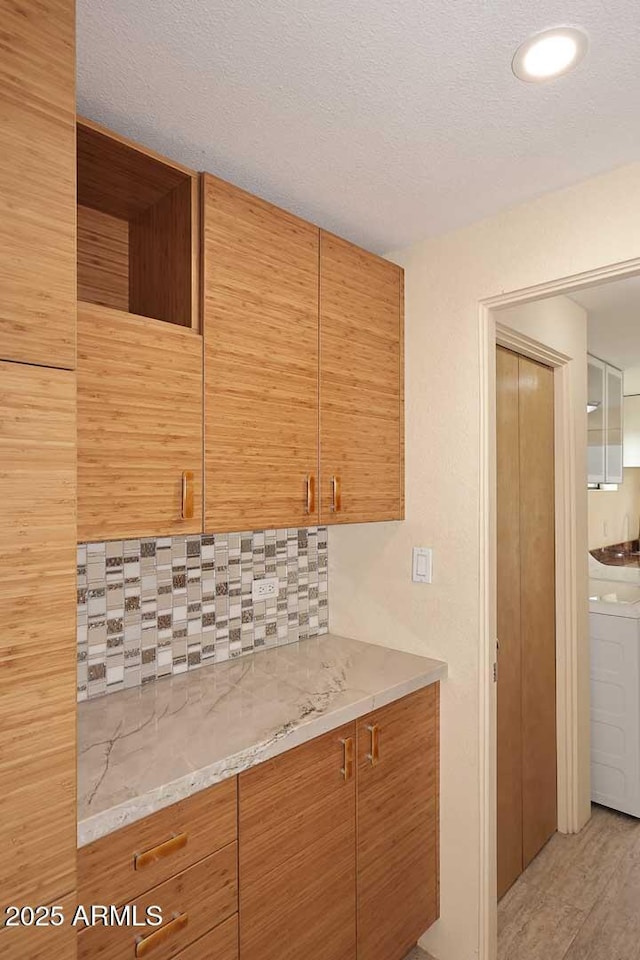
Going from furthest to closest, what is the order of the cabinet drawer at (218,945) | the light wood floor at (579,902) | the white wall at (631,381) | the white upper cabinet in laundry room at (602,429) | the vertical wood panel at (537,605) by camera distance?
the white wall at (631,381) → the white upper cabinet in laundry room at (602,429) → the vertical wood panel at (537,605) → the light wood floor at (579,902) → the cabinet drawer at (218,945)

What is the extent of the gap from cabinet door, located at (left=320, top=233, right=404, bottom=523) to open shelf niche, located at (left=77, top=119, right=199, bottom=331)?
1.62 ft

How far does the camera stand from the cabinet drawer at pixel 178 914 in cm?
114

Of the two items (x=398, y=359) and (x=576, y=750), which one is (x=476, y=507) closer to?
(x=398, y=359)

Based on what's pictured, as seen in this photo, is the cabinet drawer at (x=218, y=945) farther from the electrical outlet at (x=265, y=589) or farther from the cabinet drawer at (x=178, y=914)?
the electrical outlet at (x=265, y=589)

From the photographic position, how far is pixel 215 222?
5.12 ft

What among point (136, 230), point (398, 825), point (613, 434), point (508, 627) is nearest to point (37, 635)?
point (136, 230)

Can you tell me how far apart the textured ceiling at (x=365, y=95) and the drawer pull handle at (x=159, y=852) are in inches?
65.8

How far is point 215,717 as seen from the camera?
1.56 m

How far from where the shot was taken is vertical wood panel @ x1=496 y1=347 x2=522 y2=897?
7.45ft

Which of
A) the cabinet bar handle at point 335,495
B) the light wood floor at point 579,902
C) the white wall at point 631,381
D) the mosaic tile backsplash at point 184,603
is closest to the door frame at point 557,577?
the light wood floor at point 579,902

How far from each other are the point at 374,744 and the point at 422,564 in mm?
655

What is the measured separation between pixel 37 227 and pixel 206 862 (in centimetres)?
135

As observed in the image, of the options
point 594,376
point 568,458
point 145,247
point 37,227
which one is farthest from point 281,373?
point 594,376

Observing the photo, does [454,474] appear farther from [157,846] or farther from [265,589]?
[157,846]
